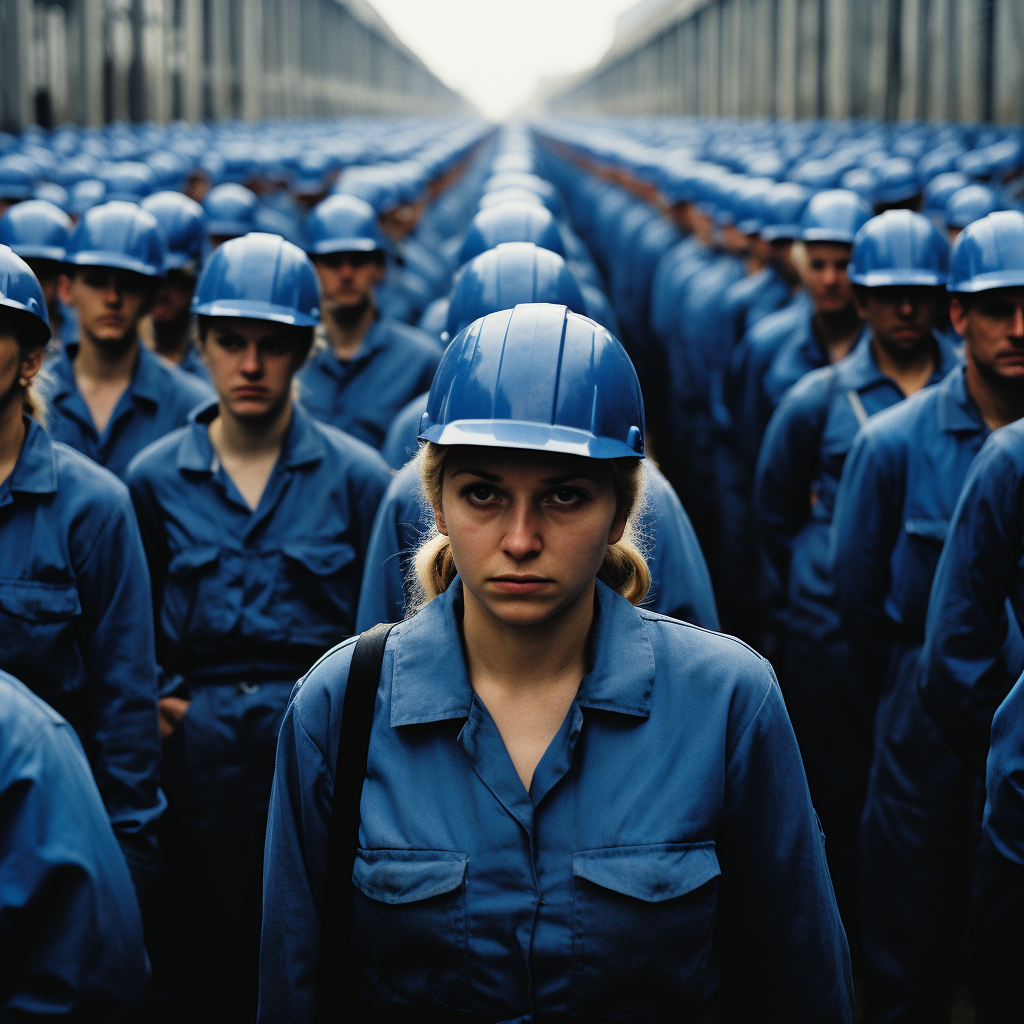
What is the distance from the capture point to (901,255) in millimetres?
5129

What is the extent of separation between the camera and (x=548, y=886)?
1.92 m

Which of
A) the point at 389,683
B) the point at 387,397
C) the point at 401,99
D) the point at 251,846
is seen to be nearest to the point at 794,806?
the point at 389,683

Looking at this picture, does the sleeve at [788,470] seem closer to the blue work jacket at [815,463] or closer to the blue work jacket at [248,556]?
the blue work jacket at [815,463]

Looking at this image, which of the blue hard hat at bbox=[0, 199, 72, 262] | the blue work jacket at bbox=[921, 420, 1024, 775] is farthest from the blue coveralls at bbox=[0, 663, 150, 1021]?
the blue hard hat at bbox=[0, 199, 72, 262]

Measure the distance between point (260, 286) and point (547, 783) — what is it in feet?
8.65

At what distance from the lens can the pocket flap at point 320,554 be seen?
3.89m

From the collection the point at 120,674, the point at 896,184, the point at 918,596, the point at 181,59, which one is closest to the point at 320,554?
the point at 120,674

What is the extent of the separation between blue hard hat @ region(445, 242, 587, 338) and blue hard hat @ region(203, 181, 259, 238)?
5.08 metres

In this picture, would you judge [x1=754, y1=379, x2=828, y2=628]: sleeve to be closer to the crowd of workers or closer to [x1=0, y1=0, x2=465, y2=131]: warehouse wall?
the crowd of workers

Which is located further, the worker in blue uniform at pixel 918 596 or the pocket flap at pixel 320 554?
the worker in blue uniform at pixel 918 596

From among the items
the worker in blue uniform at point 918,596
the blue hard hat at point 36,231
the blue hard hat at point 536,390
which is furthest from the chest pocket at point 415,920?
the blue hard hat at point 36,231

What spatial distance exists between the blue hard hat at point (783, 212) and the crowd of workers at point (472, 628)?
0.12 ft

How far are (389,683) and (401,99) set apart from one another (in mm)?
98087

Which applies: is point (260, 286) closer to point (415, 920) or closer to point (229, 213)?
point (415, 920)
